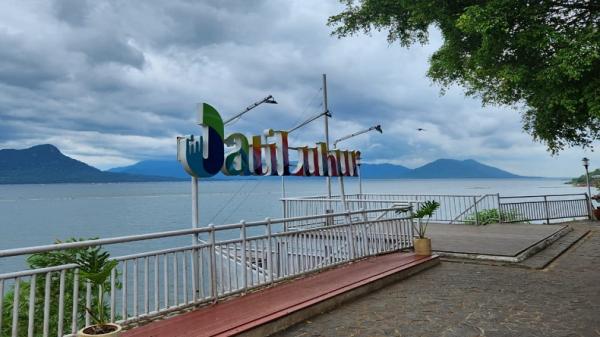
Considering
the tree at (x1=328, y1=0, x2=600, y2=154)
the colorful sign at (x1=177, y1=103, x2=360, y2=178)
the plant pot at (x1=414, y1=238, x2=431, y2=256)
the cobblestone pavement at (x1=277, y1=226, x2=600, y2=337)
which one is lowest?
the cobblestone pavement at (x1=277, y1=226, x2=600, y2=337)

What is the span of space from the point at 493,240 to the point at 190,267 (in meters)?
8.66

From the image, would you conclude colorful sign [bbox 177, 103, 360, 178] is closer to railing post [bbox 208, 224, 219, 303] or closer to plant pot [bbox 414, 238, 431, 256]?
railing post [bbox 208, 224, 219, 303]

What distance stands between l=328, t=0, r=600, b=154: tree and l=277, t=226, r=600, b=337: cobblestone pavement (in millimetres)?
3060

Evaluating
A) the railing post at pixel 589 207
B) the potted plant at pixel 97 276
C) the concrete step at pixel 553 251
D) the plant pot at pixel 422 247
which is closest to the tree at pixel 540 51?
the concrete step at pixel 553 251

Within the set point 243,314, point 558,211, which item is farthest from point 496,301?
point 558,211

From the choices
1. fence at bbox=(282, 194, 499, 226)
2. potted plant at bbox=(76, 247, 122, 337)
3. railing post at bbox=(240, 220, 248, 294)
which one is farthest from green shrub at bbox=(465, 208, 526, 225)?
potted plant at bbox=(76, 247, 122, 337)

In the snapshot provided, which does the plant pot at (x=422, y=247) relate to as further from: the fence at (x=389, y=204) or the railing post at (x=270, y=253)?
the railing post at (x=270, y=253)

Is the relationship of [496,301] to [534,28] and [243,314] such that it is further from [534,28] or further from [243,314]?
[534,28]

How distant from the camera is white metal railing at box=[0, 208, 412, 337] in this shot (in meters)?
3.82

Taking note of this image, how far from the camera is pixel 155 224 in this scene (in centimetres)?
4944

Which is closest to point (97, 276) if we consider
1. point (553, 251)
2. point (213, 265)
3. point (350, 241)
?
point (213, 265)

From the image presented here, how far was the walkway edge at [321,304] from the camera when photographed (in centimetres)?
Result: 437

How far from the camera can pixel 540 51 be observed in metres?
7.50

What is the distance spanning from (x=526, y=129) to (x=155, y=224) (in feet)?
154
